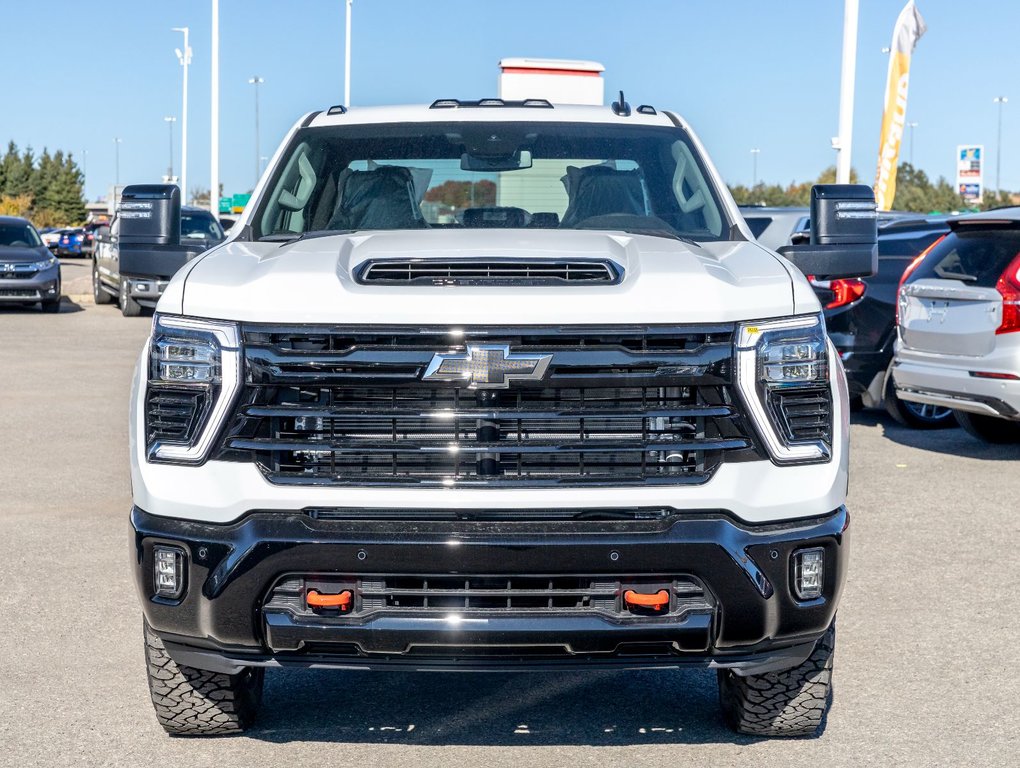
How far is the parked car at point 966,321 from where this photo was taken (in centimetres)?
1065

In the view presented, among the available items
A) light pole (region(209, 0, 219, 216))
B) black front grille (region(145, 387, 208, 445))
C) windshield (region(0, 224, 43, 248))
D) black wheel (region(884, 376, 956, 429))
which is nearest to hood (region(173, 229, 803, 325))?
black front grille (region(145, 387, 208, 445))

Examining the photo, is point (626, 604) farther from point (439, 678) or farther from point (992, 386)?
point (992, 386)

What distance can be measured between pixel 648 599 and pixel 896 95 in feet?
76.2

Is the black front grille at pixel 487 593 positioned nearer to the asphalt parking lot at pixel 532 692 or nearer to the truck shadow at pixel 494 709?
the asphalt parking lot at pixel 532 692

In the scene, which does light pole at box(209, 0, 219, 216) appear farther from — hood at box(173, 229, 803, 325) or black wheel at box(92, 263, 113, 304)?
hood at box(173, 229, 803, 325)

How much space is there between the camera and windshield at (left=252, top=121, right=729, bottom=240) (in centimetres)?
575

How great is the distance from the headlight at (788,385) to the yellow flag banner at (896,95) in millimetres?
21621

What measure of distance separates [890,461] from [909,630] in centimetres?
500

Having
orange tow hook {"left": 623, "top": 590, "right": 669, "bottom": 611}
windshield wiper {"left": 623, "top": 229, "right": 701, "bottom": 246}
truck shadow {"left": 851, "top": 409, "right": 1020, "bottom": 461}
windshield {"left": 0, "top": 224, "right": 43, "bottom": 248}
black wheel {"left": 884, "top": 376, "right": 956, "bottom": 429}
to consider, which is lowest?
truck shadow {"left": 851, "top": 409, "right": 1020, "bottom": 461}

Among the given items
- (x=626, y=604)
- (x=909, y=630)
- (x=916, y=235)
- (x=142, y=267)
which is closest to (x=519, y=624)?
(x=626, y=604)

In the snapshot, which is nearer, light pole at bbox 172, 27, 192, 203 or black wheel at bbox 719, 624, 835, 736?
black wheel at bbox 719, 624, 835, 736

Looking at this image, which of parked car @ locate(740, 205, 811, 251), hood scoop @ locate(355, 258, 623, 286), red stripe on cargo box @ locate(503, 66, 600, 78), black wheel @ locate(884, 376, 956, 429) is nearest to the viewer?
hood scoop @ locate(355, 258, 623, 286)

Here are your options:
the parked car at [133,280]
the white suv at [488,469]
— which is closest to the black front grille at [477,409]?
the white suv at [488,469]

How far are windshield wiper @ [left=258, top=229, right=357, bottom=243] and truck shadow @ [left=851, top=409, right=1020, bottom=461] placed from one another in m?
7.29
